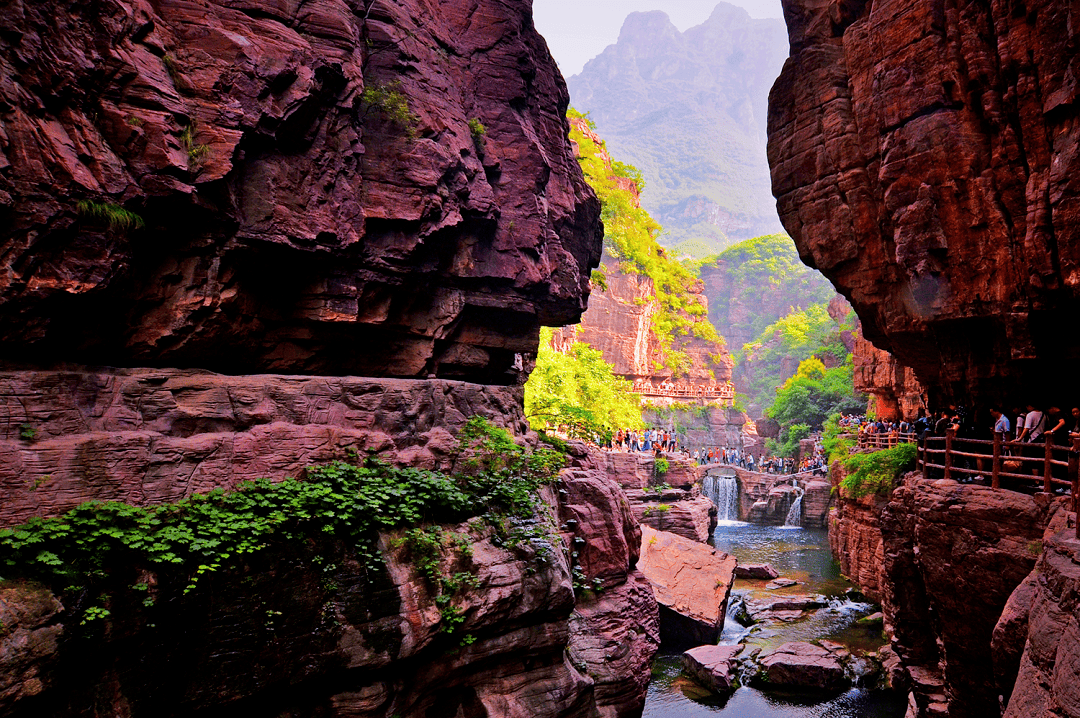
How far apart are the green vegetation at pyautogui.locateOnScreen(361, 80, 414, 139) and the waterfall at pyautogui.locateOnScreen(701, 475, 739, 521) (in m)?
31.6

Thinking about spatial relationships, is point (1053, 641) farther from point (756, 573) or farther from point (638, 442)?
point (638, 442)

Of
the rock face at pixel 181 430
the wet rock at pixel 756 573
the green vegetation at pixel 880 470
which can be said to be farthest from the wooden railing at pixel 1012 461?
the wet rock at pixel 756 573

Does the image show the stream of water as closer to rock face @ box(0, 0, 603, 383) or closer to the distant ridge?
rock face @ box(0, 0, 603, 383)

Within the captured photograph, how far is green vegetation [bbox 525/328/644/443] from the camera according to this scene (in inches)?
862

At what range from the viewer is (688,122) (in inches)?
6959

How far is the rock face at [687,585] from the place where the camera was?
17.0 m

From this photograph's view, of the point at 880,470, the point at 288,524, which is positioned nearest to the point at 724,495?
the point at 880,470

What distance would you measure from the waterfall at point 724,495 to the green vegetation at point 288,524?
29.7m

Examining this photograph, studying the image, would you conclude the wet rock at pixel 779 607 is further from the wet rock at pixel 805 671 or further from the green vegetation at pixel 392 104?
the green vegetation at pixel 392 104

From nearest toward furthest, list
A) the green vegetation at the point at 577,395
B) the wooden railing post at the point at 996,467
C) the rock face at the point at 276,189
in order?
1. the rock face at the point at 276,189
2. the wooden railing post at the point at 996,467
3. the green vegetation at the point at 577,395

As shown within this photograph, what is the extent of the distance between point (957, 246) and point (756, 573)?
1469cm

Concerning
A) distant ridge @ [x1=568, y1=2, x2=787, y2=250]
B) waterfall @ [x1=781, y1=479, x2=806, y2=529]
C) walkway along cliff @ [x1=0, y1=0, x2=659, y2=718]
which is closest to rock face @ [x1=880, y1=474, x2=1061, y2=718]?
walkway along cliff @ [x1=0, y1=0, x2=659, y2=718]

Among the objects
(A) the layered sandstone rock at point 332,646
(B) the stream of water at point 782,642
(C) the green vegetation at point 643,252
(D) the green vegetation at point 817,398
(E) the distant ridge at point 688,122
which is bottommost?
(B) the stream of water at point 782,642

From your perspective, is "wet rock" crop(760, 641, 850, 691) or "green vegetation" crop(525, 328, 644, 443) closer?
"wet rock" crop(760, 641, 850, 691)
